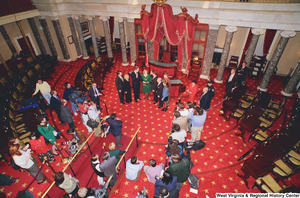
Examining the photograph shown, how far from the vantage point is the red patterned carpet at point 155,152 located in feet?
16.8

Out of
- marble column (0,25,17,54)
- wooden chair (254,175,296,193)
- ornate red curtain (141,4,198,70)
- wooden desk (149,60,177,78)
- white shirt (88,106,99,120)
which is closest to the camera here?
wooden chair (254,175,296,193)

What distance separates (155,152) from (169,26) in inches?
260

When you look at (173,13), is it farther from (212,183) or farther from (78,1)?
(212,183)

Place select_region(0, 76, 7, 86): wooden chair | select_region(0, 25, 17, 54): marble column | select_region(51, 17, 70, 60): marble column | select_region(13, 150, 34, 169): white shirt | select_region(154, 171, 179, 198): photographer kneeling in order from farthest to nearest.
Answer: select_region(51, 17, 70, 60): marble column, select_region(0, 25, 17, 54): marble column, select_region(0, 76, 7, 86): wooden chair, select_region(13, 150, 34, 169): white shirt, select_region(154, 171, 179, 198): photographer kneeling

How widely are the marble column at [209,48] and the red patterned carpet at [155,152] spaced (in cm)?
155

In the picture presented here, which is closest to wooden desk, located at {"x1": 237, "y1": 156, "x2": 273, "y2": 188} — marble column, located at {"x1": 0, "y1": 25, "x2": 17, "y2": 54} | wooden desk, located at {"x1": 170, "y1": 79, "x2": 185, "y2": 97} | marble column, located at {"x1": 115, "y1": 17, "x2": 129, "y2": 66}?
wooden desk, located at {"x1": 170, "y1": 79, "x2": 185, "y2": 97}

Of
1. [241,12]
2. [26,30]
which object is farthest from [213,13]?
[26,30]

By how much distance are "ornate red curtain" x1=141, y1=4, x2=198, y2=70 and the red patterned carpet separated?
3365mm

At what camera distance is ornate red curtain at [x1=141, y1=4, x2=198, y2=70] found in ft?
28.2

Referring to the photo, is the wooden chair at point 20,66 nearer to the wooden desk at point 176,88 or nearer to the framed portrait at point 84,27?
the framed portrait at point 84,27

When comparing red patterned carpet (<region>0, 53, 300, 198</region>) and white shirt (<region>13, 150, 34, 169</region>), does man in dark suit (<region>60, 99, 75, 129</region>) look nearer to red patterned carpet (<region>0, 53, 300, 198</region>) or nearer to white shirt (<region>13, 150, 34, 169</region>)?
red patterned carpet (<region>0, 53, 300, 198</region>)

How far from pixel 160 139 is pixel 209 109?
118 inches

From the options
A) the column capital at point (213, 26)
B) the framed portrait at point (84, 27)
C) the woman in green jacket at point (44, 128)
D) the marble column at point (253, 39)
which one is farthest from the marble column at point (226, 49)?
the framed portrait at point (84, 27)

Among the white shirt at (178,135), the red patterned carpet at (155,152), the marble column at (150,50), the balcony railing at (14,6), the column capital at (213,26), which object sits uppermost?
the balcony railing at (14,6)
